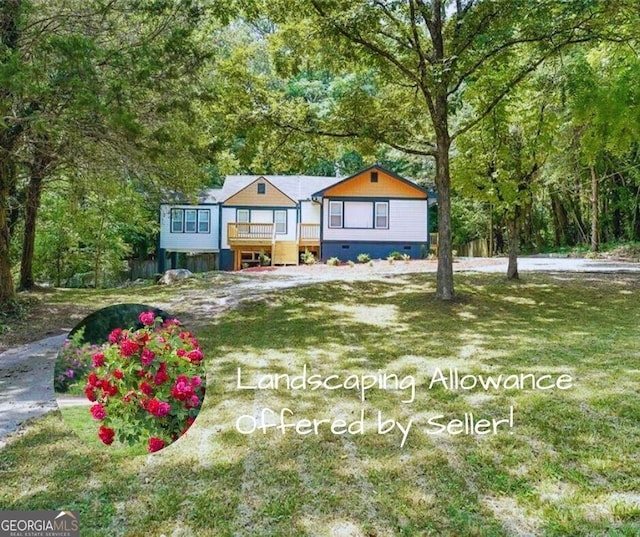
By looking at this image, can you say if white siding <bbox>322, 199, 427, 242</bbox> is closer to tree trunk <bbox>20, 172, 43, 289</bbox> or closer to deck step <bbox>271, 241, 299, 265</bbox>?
deck step <bbox>271, 241, 299, 265</bbox>

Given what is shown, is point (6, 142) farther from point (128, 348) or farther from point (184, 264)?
point (184, 264)

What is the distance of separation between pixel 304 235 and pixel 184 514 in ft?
67.4

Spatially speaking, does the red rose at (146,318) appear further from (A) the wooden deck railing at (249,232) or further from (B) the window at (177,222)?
(B) the window at (177,222)

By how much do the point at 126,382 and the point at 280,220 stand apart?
2142cm

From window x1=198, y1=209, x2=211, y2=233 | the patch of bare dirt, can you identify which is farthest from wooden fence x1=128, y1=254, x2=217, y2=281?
the patch of bare dirt

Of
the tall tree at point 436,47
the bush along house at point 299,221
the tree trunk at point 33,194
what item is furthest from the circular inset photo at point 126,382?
the bush along house at point 299,221

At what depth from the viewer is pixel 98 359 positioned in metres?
2.19

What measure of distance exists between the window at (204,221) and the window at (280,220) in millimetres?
3257

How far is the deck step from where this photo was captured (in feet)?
74.8

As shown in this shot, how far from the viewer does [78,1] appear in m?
7.39

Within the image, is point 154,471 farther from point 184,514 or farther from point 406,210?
point 406,210

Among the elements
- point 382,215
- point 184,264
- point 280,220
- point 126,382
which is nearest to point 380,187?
point 382,215

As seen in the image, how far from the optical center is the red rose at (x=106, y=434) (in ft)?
7.13

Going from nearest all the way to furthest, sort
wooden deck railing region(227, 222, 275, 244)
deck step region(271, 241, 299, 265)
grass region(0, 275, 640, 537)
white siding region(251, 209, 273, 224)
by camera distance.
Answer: grass region(0, 275, 640, 537) → wooden deck railing region(227, 222, 275, 244) → deck step region(271, 241, 299, 265) → white siding region(251, 209, 273, 224)
